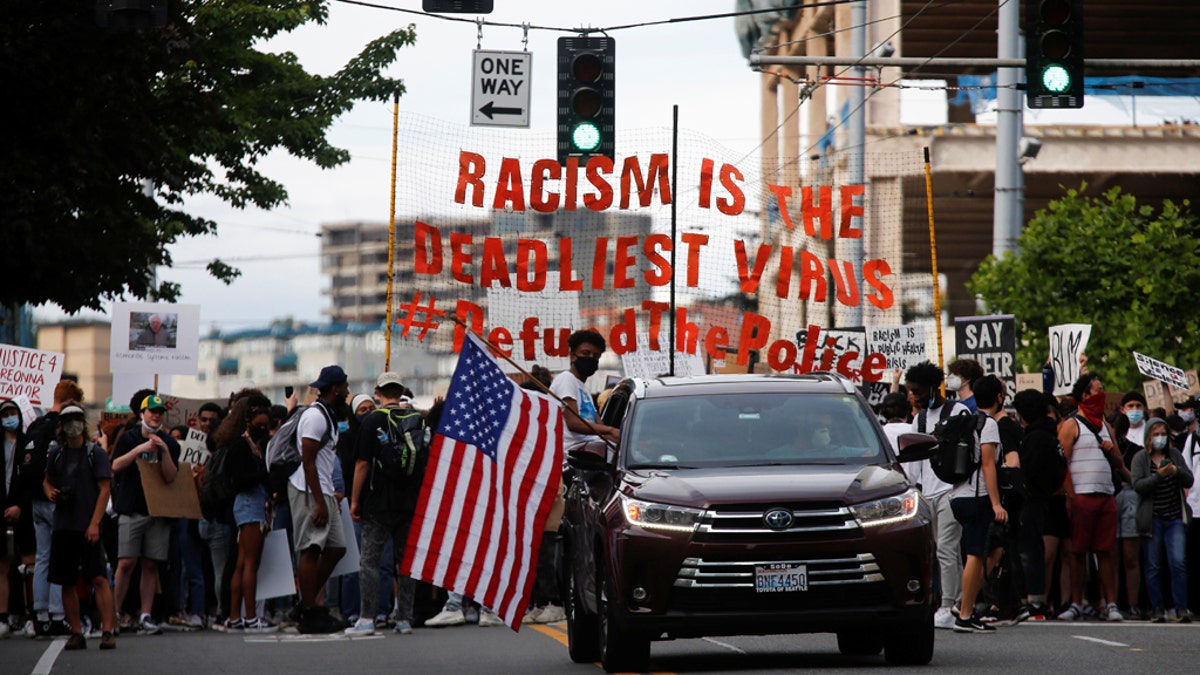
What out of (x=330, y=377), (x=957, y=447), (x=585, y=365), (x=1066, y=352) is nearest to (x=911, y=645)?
(x=957, y=447)

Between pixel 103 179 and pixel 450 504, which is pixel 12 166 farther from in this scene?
pixel 450 504

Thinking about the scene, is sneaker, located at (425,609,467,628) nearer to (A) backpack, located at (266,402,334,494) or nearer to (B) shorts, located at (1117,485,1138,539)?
(A) backpack, located at (266,402,334,494)

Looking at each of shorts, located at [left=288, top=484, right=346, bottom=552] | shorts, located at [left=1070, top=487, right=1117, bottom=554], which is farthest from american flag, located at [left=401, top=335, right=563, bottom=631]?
shorts, located at [left=1070, top=487, right=1117, bottom=554]

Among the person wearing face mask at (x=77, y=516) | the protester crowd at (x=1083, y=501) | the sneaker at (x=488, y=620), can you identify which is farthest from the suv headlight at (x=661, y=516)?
the sneaker at (x=488, y=620)

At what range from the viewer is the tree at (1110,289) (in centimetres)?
3609

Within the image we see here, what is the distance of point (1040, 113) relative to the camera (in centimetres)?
5597

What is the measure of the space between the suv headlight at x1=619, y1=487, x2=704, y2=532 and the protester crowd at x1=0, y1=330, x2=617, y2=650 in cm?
267

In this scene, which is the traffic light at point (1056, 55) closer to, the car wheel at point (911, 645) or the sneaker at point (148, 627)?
the car wheel at point (911, 645)

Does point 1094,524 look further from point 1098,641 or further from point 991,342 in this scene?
point 991,342

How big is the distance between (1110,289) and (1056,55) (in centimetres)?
1980

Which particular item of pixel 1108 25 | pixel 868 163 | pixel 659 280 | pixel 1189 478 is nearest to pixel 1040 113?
pixel 1108 25

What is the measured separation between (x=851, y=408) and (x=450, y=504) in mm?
2606

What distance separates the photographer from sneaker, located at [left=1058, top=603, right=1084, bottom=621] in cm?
1752

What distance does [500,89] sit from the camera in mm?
21531
